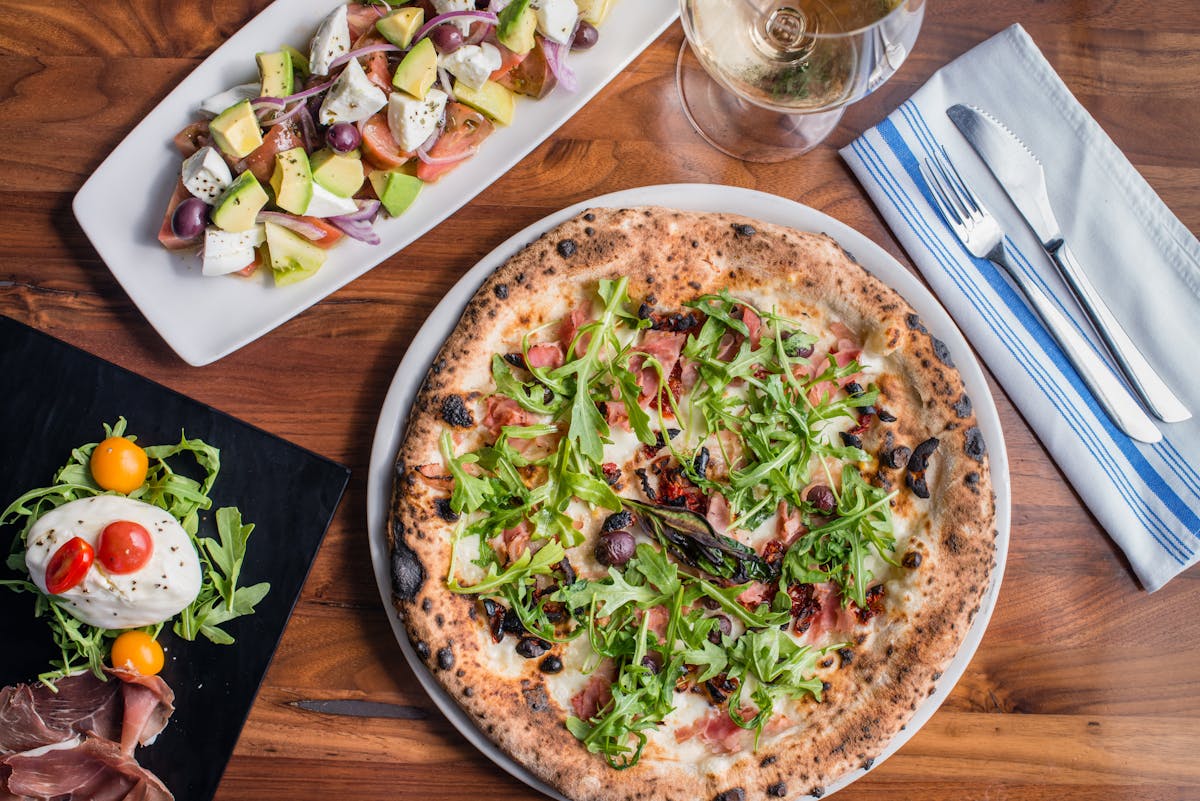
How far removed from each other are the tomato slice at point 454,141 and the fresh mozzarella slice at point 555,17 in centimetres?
30

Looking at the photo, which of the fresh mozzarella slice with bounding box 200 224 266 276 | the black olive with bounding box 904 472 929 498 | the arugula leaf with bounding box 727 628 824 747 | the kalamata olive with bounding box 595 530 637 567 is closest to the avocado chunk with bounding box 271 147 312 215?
the fresh mozzarella slice with bounding box 200 224 266 276

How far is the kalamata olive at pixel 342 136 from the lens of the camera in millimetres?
2598

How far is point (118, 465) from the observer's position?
8.49 ft

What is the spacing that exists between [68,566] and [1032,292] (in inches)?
107

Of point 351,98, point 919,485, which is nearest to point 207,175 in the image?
point 351,98

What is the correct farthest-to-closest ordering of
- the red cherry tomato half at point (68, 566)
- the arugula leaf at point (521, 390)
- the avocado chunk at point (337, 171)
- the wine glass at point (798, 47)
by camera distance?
the avocado chunk at point (337, 171), the arugula leaf at point (521, 390), the red cherry tomato half at point (68, 566), the wine glass at point (798, 47)

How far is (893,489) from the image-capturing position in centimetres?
262

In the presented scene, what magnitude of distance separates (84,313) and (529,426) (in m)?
1.40

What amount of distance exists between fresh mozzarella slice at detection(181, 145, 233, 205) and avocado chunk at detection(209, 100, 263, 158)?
4 centimetres

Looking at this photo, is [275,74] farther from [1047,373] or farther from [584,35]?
[1047,373]

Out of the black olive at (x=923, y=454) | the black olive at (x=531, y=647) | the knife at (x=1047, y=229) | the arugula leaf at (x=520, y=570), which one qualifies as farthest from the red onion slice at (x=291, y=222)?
the knife at (x=1047, y=229)

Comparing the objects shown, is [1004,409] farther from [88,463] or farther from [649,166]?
[88,463]

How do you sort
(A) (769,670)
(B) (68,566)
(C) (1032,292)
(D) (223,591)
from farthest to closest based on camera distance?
1. (C) (1032,292)
2. (D) (223,591)
3. (A) (769,670)
4. (B) (68,566)

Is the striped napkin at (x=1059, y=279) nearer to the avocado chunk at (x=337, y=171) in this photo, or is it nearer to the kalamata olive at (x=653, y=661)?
the kalamata olive at (x=653, y=661)
